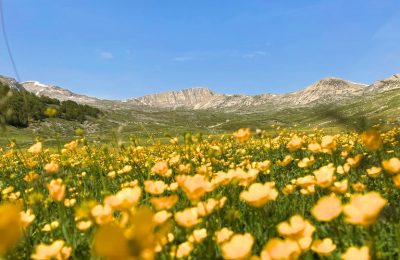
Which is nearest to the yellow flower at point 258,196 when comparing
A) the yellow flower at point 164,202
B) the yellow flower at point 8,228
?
the yellow flower at point 164,202

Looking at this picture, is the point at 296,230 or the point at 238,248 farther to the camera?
the point at 296,230

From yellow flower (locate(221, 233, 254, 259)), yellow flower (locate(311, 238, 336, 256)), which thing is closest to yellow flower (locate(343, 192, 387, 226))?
yellow flower (locate(221, 233, 254, 259))

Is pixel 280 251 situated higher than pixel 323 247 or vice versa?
pixel 280 251

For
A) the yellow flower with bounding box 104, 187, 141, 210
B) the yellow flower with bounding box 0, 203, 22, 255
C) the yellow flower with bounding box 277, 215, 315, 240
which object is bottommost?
the yellow flower with bounding box 277, 215, 315, 240

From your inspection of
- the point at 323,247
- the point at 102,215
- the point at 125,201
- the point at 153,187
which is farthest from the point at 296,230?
the point at 153,187

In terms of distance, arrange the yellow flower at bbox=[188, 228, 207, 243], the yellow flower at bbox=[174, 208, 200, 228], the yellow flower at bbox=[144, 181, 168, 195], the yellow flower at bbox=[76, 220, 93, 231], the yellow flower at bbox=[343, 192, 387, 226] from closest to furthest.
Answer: the yellow flower at bbox=[343, 192, 387, 226]
the yellow flower at bbox=[174, 208, 200, 228]
the yellow flower at bbox=[188, 228, 207, 243]
the yellow flower at bbox=[144, 181, 168, 195]
the yellow flower at bbox=[76, 220, 93, 231]

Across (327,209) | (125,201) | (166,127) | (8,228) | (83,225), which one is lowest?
(83,225)

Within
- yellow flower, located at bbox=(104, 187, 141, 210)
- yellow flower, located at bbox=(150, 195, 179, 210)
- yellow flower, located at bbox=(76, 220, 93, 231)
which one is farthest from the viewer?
yellow flower, located at bbox=(76, 220, 93, 231)

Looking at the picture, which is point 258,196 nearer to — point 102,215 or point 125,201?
point 125,201

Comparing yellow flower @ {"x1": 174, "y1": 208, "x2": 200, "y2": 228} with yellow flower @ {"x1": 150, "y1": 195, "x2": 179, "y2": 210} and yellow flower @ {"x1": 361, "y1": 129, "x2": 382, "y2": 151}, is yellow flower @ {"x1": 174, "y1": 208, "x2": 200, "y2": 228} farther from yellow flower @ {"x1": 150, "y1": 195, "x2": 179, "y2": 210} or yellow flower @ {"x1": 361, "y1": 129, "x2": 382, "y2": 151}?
yellow flower @ {"x1": 361, "y1": 129, "x2": 382, "y2": 151}

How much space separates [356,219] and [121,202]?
4.01 ft

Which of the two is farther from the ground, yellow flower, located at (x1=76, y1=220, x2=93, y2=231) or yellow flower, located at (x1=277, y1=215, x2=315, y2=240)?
yellow flower, located at (x1=277, y1=215, x2=315, y2=240)

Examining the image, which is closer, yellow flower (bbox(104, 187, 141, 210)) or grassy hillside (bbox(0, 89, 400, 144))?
grassy hillside (bbox(0, 89, 400, 144))

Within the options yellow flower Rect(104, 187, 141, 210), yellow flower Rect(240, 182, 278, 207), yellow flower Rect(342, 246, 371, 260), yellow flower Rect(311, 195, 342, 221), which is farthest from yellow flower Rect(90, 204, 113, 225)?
yellow flower Rect(342, 246, 371, 260)
